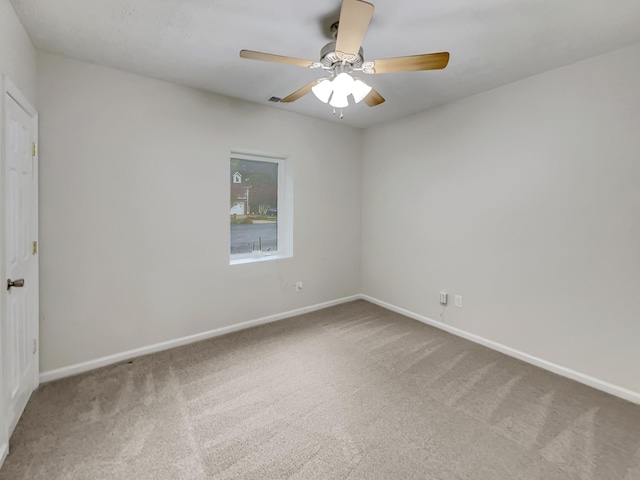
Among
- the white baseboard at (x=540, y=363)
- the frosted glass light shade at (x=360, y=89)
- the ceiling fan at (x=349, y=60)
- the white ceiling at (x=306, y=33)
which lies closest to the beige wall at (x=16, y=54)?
the white ceiling at (x=306, y=33)

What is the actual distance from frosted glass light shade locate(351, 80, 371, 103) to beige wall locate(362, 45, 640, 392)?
1.59 metres

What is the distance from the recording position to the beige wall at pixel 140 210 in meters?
2.31

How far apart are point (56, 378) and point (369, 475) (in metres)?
2.43

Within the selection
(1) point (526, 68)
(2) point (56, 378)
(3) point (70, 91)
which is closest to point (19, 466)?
(2) point (56, 378)

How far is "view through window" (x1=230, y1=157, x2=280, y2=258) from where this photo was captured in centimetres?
346

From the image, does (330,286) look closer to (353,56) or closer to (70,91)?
(353,56)

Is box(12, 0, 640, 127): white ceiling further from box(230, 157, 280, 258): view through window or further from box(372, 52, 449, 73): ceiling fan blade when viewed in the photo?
box(230, 157, 280, 258): view through window

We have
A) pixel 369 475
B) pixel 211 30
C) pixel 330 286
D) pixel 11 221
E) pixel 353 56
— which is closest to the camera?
pixel 369 475

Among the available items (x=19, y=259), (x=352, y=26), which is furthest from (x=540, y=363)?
(x=19, y=259)

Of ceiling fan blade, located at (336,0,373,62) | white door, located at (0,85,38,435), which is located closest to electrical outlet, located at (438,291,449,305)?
ceiling fan blade, located at (336,0,373,62)

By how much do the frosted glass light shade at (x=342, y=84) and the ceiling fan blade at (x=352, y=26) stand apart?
105mm

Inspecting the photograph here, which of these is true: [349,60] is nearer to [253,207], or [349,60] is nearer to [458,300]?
[253,207]

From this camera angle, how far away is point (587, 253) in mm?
2328

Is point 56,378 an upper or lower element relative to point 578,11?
lower
